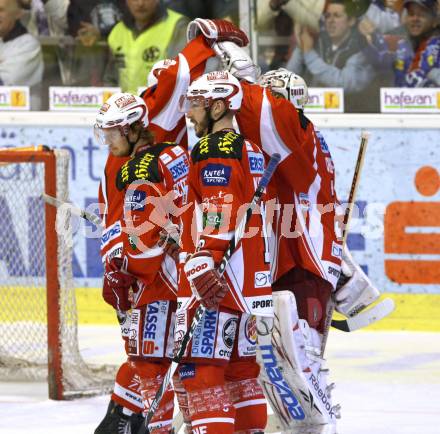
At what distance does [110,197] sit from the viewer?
471 centimetres

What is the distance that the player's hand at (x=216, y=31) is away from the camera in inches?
199

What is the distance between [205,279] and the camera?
3.91 meters

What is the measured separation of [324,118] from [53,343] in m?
2.53

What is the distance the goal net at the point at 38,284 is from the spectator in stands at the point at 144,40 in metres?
1.08

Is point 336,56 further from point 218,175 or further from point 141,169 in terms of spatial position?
point 218,175

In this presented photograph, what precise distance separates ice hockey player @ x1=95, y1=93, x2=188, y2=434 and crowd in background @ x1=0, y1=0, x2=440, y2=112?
3272 millimetres

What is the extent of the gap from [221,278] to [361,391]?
2.16 meters

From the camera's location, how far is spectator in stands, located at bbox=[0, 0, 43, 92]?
8.18 metres

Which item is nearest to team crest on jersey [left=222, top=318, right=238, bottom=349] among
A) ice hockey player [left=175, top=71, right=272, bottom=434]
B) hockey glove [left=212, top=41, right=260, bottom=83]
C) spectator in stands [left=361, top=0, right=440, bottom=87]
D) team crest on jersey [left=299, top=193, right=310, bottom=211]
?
ice hockey player [left=175, top=71, right=272, bottom=434]

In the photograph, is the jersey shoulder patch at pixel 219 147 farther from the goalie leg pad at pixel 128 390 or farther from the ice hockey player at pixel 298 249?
the goalie leg pad at pixel 128 390

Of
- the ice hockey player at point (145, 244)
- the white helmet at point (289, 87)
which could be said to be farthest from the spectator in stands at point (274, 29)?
the ice hockey player at point (145, 244)

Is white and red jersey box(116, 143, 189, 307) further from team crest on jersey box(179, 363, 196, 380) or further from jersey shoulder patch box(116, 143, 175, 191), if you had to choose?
team crest on jersey box(179, 363, 196, 380)

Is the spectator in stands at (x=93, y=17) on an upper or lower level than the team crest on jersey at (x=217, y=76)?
lower

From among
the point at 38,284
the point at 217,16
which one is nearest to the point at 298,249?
the point at 38,284
